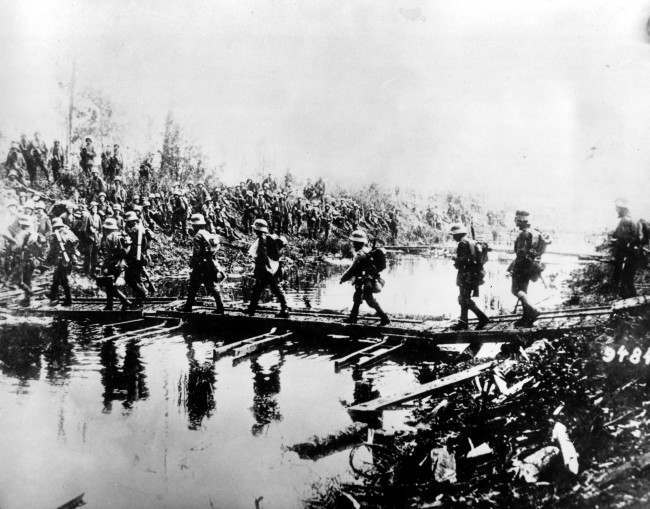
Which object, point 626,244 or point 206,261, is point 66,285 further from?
point 626,244

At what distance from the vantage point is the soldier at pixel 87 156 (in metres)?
14.5

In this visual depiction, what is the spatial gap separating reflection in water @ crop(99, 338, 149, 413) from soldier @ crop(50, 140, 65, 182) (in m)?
8.56

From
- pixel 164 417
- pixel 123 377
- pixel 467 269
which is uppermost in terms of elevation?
pixel 467 269

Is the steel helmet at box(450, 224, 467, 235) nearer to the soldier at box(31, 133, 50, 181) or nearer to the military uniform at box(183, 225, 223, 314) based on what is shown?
the military uniform at box(183, 225, 223, 314)

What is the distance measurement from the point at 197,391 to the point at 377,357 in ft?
7.86

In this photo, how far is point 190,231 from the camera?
55.9 feet

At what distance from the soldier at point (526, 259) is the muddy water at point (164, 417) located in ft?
5.66

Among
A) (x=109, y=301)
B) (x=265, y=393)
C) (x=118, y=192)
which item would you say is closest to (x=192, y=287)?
(x=109, y=301)

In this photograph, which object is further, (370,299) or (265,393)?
(370,299)

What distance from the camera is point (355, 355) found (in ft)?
21.3

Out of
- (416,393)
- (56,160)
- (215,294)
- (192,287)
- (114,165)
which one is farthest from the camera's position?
(114,165)

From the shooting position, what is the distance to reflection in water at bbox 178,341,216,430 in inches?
195

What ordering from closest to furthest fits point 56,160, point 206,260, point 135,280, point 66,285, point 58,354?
point 58,354 → point 206,260 → point 66,285 → point 135,280 → point 56,160

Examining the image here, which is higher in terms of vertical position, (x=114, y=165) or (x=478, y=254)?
(x=114, y=165)
